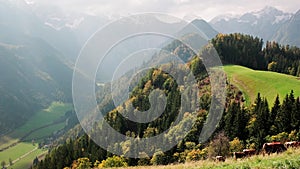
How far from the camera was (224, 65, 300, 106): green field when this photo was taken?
108312mm

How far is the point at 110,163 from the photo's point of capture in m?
76.9

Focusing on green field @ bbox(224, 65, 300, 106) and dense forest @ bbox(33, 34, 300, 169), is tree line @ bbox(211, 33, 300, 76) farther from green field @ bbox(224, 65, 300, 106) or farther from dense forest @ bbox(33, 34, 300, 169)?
dense forest @ bbox(33, 34, 300, 169)

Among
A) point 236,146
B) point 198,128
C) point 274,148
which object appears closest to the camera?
point 274,148

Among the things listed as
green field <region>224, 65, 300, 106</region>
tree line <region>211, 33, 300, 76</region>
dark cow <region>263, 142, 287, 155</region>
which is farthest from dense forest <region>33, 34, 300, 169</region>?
tree line <region>211, 33, 300, 76</region>

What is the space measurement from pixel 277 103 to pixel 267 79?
36.9 metres

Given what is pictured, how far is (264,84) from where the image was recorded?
120938 millimetres

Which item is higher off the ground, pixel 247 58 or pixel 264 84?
pixel 247 58

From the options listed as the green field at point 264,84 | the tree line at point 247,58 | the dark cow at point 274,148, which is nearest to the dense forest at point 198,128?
the green field at point 264,84

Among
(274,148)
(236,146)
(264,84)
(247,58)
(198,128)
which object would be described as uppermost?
(247,58)

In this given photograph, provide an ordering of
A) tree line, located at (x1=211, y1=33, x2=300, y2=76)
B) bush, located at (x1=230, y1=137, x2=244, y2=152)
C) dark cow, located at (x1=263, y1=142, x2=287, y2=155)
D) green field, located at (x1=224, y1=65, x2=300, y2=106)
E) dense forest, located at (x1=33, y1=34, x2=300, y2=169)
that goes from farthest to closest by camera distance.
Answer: tree line, located at (x1=211, y1=33, x2=300, y2=76) < green field, located at (x1=224, y1=65, x2=300, y2=106) < bush, located at (x1=230, y1=137, x2=244, y2=152) < dense forest, located at (x1=33, y1=34, x2=300, y2=169) < dark cow, located at (x1=263, y1=142, x2=287, y2=155)

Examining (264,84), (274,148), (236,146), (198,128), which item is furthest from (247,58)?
(274,148)

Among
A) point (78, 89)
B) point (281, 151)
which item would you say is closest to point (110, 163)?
point (78, 89)

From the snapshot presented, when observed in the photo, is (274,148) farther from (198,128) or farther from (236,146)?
(198,128)

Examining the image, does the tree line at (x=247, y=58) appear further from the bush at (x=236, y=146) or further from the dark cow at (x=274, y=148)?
the dark cow at (x=274, y=148)
